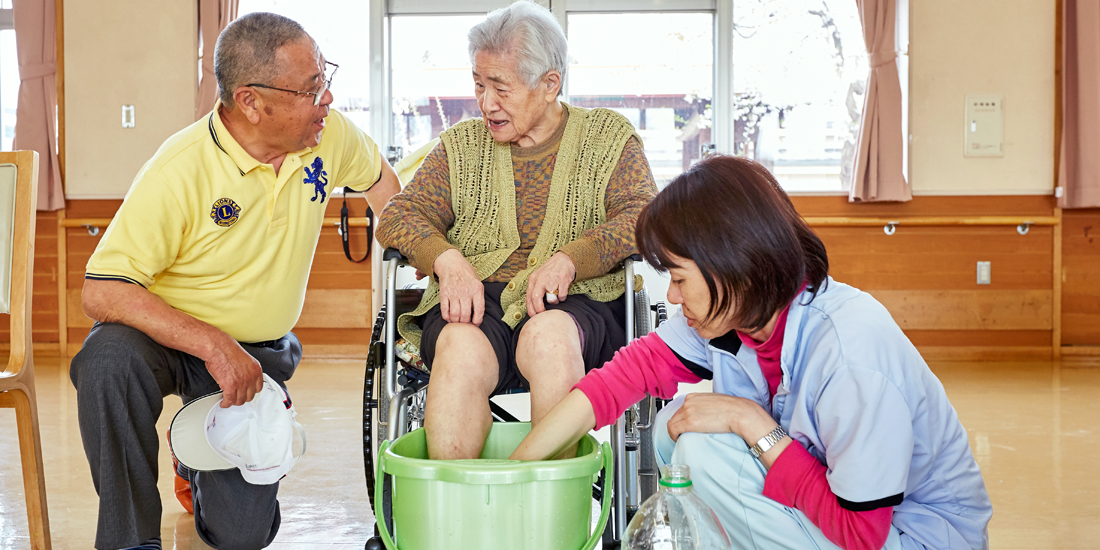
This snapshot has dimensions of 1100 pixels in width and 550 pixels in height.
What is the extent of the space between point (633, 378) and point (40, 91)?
454cm

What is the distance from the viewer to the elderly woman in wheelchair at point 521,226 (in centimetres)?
146

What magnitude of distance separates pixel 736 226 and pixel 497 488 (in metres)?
0.46

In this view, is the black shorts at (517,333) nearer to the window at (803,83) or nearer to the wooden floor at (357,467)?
the wooden floor at (357,467)

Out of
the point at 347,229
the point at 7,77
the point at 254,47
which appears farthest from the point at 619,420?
the point at 7,77

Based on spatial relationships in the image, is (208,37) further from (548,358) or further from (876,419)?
(876,419)

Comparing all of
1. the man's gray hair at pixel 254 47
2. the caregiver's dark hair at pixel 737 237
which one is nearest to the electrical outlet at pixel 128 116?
the man's gray hair at pixel 254 47

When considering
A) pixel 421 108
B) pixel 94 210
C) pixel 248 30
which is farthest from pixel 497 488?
pixel 94 210

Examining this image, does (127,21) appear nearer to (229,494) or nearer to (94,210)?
(94,210)

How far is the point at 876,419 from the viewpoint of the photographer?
1036 millimetres

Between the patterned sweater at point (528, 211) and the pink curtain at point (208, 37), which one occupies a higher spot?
the pink curtain at point (208, 37)

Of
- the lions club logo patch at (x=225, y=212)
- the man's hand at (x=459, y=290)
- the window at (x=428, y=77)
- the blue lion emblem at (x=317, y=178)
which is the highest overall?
the window at (x=428, y=77)

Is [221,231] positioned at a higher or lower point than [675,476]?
higher

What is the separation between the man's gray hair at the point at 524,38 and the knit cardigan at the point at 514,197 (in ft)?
0.53

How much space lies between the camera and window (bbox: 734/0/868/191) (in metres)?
4.64
